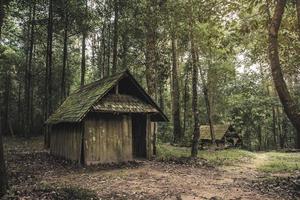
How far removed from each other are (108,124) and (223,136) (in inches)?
802

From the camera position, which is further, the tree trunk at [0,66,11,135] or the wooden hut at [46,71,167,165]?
the tree trunk at [0,66,11,135]

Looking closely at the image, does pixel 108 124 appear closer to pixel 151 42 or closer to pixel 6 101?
pixel 151 42

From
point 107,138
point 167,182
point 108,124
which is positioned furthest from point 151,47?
point 167,182

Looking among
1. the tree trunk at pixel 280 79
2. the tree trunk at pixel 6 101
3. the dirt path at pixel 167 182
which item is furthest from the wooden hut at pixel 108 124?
the tree trunk at pixel 6 101

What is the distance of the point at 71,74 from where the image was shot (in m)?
44.4

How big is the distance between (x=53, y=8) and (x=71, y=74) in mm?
15944

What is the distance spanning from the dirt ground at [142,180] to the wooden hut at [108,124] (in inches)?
34.0

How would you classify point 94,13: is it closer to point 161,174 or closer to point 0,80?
point 0,80

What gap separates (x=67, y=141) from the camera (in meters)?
19.9

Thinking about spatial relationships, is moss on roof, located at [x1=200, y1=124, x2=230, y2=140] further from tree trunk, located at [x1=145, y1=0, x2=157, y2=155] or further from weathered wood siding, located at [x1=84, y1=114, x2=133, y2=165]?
weathered wood siding, located at [x1=84, y1=114, x2=133, y2=165]

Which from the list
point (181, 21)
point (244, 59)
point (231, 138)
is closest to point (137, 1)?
point (181, 21)

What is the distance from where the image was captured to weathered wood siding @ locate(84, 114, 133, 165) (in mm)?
17719

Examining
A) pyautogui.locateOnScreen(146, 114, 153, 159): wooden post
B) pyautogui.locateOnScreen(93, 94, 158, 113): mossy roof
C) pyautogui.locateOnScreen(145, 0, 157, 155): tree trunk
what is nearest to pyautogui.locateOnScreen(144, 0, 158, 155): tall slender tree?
pyautogui.locateOnScreen(145, 0, 157, 155): tree trunk

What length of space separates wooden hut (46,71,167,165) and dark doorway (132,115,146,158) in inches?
5.2
